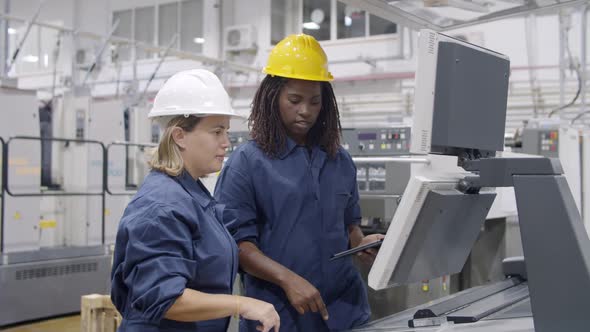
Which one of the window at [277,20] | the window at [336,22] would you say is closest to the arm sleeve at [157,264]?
the window at [336,22]

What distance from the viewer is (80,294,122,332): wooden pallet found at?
13.8ft

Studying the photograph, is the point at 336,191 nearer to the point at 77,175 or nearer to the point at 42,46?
the point at 77,175

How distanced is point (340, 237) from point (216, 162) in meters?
0.63

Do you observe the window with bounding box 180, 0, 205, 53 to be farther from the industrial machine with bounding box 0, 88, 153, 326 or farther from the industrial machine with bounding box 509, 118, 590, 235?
the industrial machine with bounding box 509, 118, 590, 235

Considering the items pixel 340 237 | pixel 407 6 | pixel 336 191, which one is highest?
pixel 407 6

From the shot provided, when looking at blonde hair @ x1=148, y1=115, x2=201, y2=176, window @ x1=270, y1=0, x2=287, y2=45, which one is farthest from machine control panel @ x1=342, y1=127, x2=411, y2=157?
window @ x1=270, y1=0, x2=287, y2=45

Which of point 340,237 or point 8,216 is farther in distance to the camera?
point 8,216

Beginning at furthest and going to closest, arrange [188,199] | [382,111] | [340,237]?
1. [382,111]
2. [340,237]
3. [188,199]

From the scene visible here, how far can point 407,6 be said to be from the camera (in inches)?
112

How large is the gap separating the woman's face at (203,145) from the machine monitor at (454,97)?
21.6 inches

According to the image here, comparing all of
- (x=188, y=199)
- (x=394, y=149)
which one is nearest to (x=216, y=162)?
(x=188, y=199)

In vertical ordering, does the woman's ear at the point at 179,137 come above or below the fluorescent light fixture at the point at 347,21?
below

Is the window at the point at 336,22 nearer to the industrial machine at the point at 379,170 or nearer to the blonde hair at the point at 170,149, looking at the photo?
the industrial machine at the point at 379,170

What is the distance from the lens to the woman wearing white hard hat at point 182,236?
1.49 m
